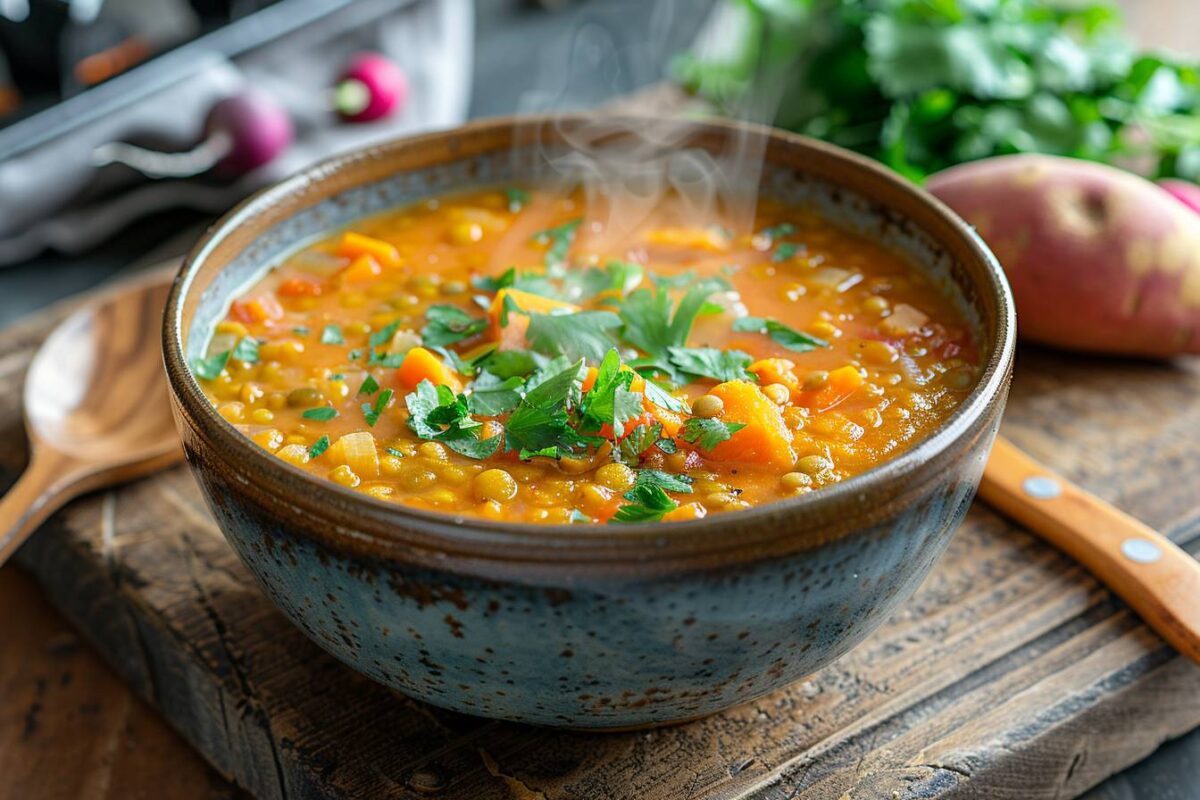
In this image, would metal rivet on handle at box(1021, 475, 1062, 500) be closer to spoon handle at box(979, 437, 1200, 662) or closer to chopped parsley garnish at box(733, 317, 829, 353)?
spoon handle at box(979, 437, 1200, 662)

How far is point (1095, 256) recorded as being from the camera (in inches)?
123

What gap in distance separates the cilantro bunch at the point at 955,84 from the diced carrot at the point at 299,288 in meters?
1.77

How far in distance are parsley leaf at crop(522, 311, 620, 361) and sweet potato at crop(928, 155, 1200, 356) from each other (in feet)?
4.36

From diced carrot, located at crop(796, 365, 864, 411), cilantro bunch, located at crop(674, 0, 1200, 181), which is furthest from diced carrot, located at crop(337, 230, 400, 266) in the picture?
cilantro bunch, located at crop(674, 0, 1200, 181)

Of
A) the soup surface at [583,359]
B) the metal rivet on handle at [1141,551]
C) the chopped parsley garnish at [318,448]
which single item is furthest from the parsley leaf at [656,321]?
the metal rivet on handle at [1141,551]

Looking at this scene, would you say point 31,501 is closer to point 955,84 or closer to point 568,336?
point 568,336

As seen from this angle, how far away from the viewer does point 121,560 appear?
2582 millimetres

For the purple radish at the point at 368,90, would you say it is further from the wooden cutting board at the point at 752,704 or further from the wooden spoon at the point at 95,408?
the wooden cutting board at the point at 752,704

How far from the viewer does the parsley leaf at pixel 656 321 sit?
93.7 inches

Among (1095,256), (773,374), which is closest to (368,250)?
(773,374)

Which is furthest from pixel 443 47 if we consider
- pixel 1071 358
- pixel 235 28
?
pixel 1071 358

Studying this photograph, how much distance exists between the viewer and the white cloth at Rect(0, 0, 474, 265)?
4.05 metres

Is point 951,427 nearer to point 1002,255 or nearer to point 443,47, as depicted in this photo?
point 1002,255

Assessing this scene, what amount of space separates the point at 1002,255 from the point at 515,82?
246cm
